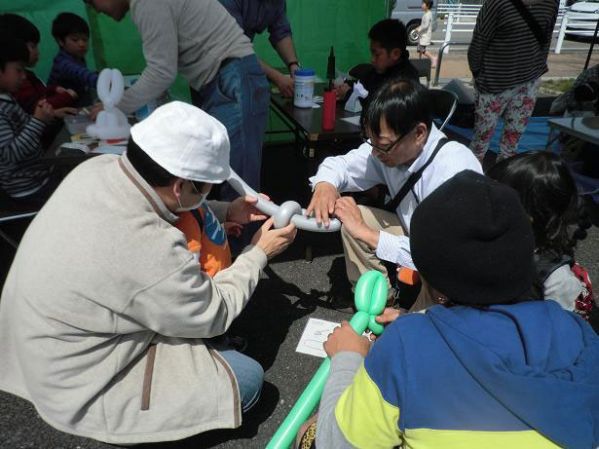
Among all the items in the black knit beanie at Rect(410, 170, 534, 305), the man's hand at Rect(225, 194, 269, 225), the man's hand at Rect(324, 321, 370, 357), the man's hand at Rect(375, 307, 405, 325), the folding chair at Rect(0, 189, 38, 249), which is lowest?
the folding chair at Rect(0, 189, 38, 249)

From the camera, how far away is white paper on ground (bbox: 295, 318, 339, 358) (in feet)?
7.94

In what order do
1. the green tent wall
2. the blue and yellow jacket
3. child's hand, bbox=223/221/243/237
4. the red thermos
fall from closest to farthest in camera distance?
the blue and yellow jacket, child's hand, bbox=223/221/243/237, the red thermos, the green tent wall

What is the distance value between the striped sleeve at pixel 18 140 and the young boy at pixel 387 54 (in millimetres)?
2188

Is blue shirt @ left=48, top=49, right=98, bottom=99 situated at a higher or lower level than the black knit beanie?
lower

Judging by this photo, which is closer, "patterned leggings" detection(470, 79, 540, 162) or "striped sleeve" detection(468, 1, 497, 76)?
"striped sleeve" detection(468, 1, 497, 76)

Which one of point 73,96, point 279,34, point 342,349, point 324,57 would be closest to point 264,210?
point 342,349

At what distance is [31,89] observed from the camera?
10.9 ft

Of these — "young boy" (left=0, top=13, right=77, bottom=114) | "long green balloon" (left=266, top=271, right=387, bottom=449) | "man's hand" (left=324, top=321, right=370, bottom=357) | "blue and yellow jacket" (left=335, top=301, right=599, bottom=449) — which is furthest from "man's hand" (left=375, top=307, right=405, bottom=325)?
"young boy" (left=0, top=13, right=77, bottom=114)

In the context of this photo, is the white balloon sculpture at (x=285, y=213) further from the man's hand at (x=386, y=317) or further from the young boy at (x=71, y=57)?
the young boy at (x=71, y=57)

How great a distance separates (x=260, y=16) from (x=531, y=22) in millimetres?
2179

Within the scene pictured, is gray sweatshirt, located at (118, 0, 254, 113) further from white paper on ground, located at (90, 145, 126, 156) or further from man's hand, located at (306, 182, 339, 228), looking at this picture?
man's hand, located at (306, 182, 339, 228)

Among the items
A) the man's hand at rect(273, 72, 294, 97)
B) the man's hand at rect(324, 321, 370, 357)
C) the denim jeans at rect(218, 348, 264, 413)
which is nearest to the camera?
the man's hand at rect(324, 321, 370, 357)

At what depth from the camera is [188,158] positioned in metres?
1.33

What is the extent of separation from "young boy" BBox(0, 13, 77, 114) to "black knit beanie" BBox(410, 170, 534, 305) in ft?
10.5
